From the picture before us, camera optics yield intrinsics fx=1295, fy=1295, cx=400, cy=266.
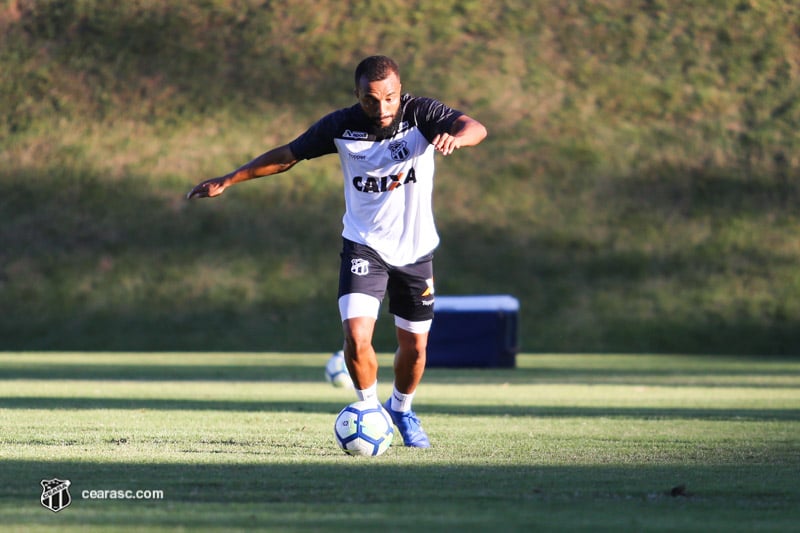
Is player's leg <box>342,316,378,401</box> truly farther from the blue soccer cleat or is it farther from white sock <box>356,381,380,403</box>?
the blue soccer cleat

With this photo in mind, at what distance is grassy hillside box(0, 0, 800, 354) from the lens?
27.7 m

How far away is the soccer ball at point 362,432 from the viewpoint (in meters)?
6.42

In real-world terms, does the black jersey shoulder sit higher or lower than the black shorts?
higher

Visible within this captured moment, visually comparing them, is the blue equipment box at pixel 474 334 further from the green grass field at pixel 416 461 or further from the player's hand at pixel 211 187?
the player's hand at pixel 211 187

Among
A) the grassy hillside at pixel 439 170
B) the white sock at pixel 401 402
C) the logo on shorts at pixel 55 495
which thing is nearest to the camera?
the logo on shorts at pixel 55 495

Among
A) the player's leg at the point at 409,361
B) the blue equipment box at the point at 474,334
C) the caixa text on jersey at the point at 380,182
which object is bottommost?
the blue equipment box at the point at 474,334

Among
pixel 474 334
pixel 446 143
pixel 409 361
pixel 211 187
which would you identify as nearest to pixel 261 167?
pixel 211 187

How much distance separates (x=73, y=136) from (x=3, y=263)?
3231 mm

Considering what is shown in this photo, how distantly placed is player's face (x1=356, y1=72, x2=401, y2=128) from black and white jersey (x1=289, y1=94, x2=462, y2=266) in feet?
0.41

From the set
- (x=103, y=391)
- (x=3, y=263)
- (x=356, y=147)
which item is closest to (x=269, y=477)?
(x=356, y=147)

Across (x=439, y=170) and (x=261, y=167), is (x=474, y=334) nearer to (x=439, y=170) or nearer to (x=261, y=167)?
(x=439, y=170)

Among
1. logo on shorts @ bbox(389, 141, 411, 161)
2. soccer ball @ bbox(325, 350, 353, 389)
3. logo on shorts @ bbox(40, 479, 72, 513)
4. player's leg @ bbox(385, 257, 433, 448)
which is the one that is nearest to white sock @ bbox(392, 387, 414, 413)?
player's leg @ bbox(385, 257, 433, 448)

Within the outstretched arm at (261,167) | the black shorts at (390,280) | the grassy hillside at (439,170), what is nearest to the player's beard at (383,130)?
the outstretched arm at (261,167)

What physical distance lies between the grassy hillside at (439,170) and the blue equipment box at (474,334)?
8.35 metres
